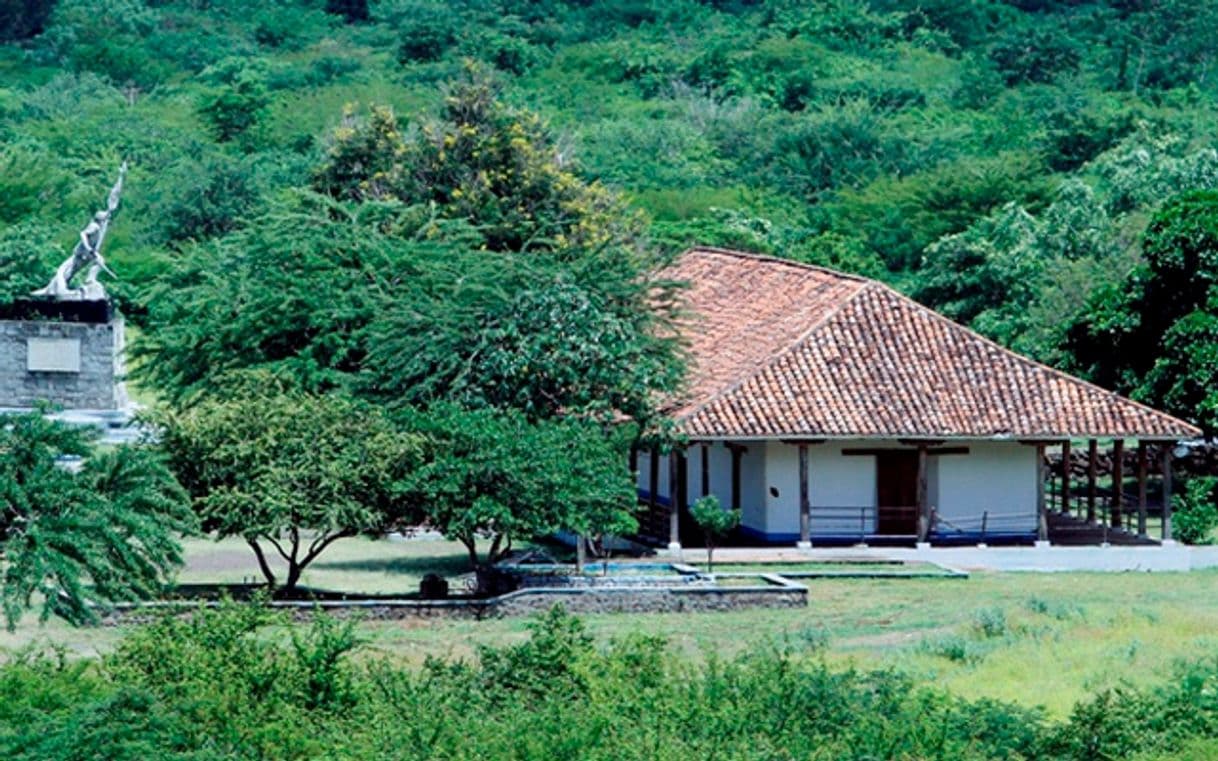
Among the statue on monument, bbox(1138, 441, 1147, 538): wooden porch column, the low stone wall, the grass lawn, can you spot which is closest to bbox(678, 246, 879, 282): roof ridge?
bbox(1138, 441, 1147, 538): wooden porch column

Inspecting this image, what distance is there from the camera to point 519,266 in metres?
40.5

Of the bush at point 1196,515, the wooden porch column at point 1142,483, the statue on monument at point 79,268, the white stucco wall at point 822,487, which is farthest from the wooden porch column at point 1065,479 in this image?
the statue on monument at point 79,268

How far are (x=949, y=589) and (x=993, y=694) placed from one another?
Answer: 870 cm

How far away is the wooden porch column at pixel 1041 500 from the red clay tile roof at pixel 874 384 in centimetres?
78

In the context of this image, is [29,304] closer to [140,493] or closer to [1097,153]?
[140,493]

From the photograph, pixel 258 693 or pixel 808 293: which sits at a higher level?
pixel 808 293

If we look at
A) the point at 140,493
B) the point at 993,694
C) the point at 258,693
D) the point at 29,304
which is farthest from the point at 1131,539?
the point at 29,304

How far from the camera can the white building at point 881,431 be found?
40406mm

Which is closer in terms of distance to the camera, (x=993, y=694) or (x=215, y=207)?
(x=993, y=694)

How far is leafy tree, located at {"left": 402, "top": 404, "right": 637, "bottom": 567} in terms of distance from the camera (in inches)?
1401

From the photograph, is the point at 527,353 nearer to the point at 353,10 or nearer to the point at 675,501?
the point at 675,501

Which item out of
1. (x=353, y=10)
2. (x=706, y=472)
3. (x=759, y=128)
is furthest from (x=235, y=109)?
(x=706, y=472)

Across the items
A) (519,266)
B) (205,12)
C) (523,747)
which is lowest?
(523,747)

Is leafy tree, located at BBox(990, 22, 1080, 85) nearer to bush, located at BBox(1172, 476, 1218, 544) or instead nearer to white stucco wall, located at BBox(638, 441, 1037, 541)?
bush, located at BBox(1172, 476, 1218, 544)
